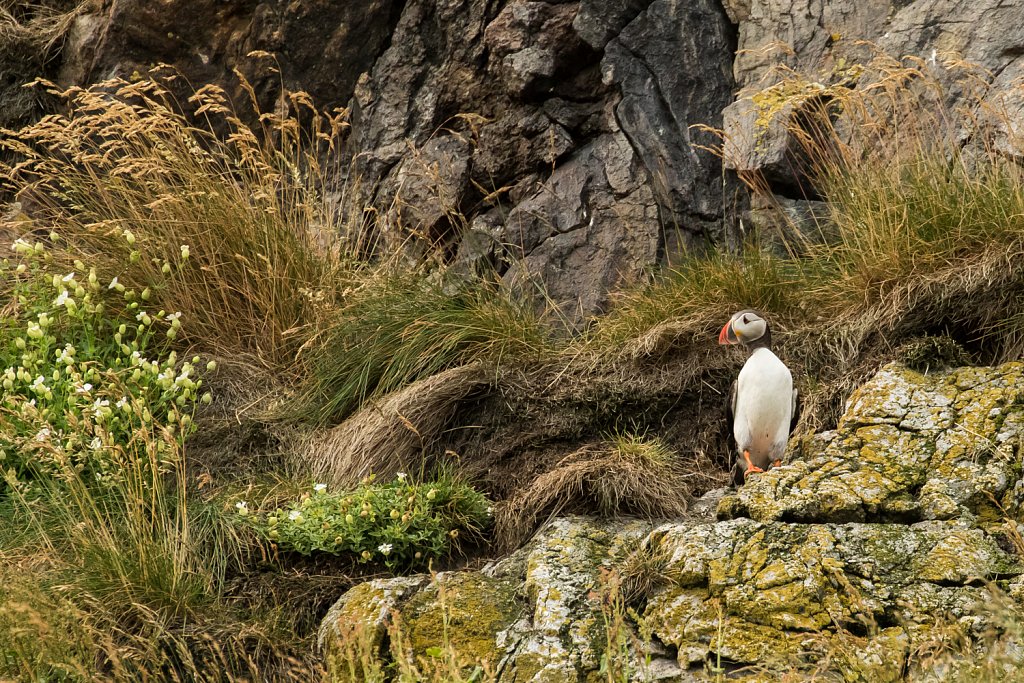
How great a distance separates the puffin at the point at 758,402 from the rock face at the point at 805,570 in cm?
22

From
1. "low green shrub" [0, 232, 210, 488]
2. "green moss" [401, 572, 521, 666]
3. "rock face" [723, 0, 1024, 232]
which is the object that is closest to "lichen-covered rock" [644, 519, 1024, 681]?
"green moss" [401, 572, 521, 666]

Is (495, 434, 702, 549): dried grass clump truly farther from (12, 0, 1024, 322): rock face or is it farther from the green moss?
(12, 0, 1024, 322): rock face

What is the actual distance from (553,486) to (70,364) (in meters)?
2.17

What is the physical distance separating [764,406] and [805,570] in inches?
44.8

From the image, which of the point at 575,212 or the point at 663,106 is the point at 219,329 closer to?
the point at 575,212

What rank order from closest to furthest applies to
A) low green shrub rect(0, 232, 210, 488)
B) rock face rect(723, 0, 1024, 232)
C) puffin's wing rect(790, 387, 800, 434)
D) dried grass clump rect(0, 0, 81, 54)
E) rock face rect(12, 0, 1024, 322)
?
1. low green shrub rect(0, 232, 210, 488)
2. puffin's wing rect(790, 387, 800, 434)
3. rock face rect(723, 0, 1024, 232)
4. rock face rect(12, 0, 1024, 322)
5. dried grass clump rect(0, 0, 81, 54)

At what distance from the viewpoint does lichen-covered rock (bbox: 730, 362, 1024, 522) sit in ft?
Result: 13.2

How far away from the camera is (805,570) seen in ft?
12.3

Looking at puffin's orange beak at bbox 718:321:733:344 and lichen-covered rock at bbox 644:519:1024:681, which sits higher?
puffin's orange beak at bbox 718:321:733:344

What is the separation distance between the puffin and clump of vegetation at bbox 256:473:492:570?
122 cm

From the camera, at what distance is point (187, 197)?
6.24m

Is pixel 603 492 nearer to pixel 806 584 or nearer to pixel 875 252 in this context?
pixel 806 584

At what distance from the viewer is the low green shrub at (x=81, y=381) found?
173 inches

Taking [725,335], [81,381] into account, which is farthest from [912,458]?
[81,381]
